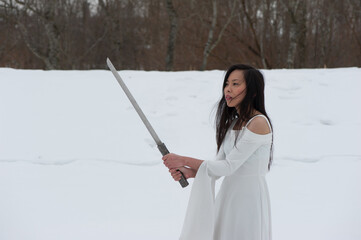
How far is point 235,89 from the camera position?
1.70 meters

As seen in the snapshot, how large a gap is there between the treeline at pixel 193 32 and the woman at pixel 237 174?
384 inches

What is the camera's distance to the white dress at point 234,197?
1.61 m

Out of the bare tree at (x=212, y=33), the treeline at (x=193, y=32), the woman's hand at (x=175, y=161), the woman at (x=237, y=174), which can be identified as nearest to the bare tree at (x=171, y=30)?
the treeline at (x=193, y=32)

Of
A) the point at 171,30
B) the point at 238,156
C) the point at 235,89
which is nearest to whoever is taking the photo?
the point at 238,156

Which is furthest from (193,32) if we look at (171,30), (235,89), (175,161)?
(175,161)

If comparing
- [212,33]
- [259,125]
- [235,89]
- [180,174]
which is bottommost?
[180,174]

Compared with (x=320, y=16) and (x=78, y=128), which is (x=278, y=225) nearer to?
(x=78, y=128)

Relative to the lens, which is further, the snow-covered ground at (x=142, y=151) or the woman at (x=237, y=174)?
the snow-covered ground at (x=142, y=151)

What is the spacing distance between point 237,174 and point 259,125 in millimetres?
229

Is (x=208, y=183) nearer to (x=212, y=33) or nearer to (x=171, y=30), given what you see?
(x=171, y=30)

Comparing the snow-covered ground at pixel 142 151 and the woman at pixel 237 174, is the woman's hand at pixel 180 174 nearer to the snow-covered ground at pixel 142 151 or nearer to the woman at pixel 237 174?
the woman at pixel 237 174

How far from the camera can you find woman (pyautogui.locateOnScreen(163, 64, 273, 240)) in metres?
1.64

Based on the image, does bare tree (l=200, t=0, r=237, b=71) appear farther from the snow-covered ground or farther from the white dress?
the white dress

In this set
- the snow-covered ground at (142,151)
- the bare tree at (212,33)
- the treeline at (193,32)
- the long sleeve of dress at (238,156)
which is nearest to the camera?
the long sleeve of dress at (238,156)
